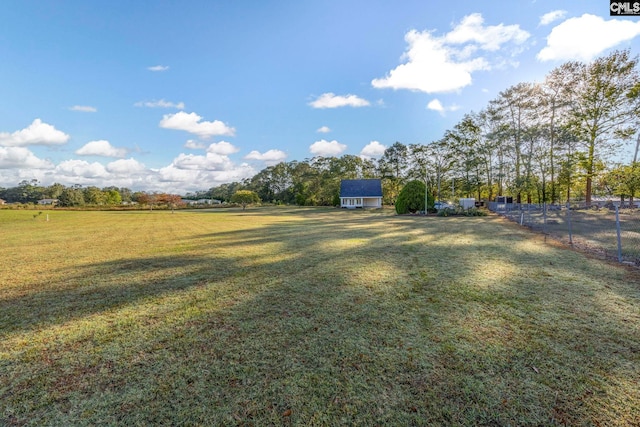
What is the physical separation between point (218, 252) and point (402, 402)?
6.96m

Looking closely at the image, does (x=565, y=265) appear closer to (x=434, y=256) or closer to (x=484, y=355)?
(x=434, y=256)

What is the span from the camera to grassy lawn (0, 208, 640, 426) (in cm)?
198

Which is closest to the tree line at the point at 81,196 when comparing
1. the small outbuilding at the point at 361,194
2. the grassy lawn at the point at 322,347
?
the small outbuilding at the point at 361,194

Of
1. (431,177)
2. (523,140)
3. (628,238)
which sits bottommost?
(628,238)

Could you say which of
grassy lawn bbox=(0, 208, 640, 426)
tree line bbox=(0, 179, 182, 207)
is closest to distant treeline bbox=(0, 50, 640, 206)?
tree line bbox=(0, 179, 182, 207)

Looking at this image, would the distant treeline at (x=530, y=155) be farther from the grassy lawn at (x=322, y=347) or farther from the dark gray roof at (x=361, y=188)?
the grassy lawn at (x=322, y=347)

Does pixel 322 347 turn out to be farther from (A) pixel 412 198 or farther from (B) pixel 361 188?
(B) pixel 361 188

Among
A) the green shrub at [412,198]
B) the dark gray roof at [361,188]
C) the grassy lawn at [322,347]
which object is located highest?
the dark gray roof at [361,188]

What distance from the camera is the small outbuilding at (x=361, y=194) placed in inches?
1736

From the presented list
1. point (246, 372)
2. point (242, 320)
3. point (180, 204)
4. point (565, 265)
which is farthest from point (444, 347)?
point (180, 204)

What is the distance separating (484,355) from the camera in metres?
2.61

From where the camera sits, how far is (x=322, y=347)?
9.12 ft

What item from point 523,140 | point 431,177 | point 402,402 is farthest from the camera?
point 431,177

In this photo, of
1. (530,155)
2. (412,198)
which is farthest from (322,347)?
(530,155)
